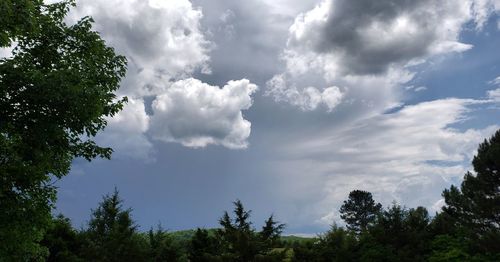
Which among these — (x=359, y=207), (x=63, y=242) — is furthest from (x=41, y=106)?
(x=359, y=207)

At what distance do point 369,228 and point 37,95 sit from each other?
30.9 m

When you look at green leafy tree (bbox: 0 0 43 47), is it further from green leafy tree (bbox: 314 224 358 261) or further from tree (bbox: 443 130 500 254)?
tree (bbox: 443 130 500 254)

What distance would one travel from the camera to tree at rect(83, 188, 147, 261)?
115ft

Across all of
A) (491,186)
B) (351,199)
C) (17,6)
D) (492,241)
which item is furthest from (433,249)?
(351,199)

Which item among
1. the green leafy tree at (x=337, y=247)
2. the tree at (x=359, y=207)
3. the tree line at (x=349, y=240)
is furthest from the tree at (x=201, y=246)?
the tree at (x=359, y=207)

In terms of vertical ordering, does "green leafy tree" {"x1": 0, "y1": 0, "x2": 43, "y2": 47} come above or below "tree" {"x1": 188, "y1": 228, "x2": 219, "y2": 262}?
above

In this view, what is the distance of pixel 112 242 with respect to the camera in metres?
35.1

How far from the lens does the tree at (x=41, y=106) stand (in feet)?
45.7

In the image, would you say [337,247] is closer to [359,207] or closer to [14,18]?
[14,18]

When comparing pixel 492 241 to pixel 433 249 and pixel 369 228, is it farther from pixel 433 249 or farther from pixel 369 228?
pixel 369 228

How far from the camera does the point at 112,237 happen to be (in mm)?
35969

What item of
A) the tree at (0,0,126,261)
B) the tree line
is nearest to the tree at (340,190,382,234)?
the tree line

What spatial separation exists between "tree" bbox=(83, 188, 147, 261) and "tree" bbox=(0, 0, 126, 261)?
58.5 feet

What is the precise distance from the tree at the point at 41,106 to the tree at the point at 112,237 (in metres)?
17.8
